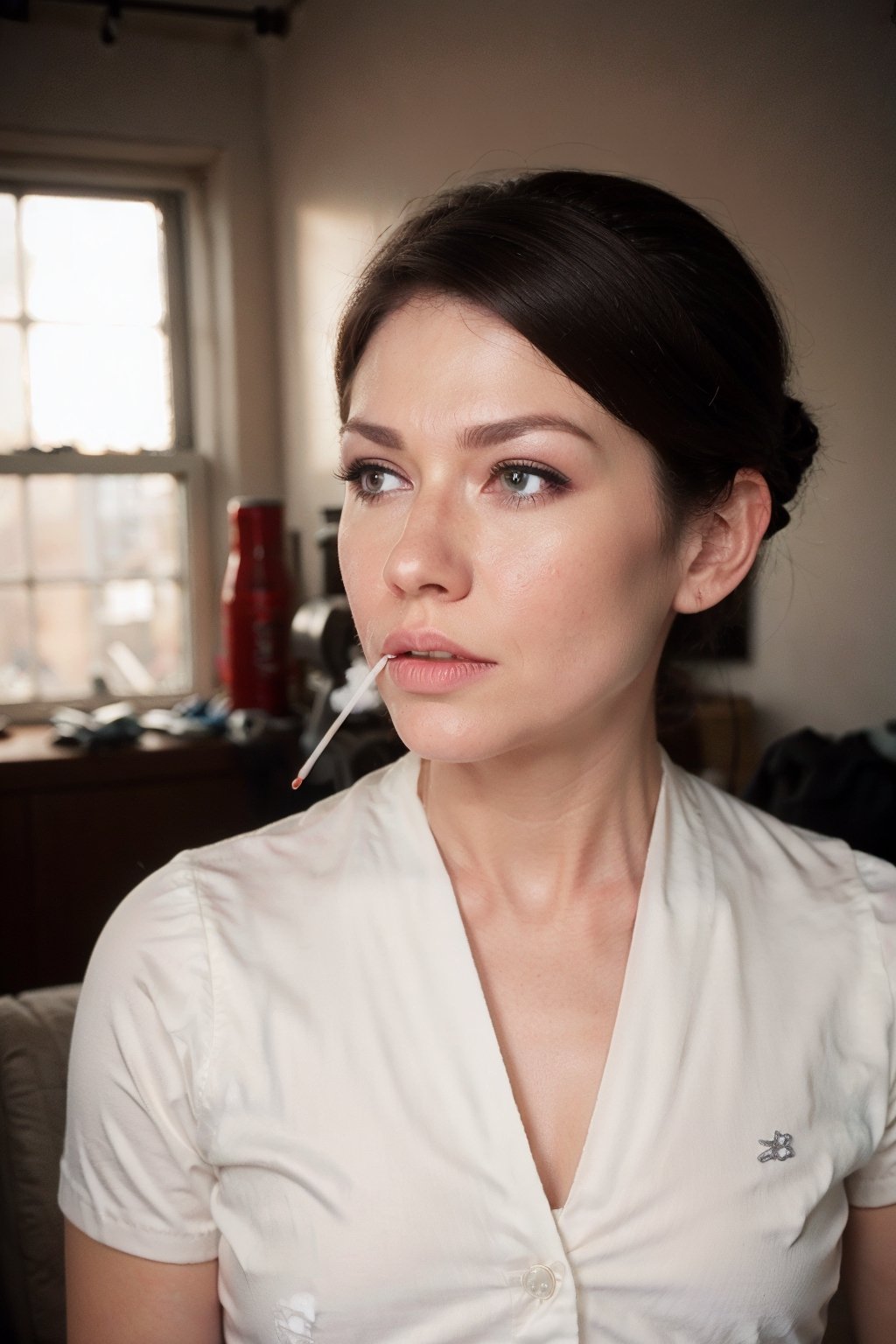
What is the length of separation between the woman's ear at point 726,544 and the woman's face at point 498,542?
10cm

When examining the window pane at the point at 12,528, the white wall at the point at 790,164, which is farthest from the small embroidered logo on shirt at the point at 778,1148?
the window pane at the point at 12,528

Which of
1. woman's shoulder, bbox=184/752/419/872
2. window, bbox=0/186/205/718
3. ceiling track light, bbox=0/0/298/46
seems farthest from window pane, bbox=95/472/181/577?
woman's shoulder, bbox=184/752/419/872

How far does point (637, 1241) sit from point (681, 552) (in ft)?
1.68

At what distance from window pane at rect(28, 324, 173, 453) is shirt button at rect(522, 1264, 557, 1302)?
274 centimetres

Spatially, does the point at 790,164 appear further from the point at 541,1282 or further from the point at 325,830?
the point at 541,1282

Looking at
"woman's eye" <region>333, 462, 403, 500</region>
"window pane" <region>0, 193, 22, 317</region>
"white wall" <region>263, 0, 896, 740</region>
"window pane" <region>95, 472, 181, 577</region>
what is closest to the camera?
"woman's eye" <region>333, 462, 403, 500</region>

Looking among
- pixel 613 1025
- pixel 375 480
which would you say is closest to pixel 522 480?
pixel 375 480

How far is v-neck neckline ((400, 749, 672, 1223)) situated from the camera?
887 mm

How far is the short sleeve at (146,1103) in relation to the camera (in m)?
0.90

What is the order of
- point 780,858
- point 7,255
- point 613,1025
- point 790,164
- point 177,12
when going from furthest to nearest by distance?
point 7,255 < point 177,12 < point 790,164 < point 780,858 < point 613,1025

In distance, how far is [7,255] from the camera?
122 inches

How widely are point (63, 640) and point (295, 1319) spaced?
2580 mm

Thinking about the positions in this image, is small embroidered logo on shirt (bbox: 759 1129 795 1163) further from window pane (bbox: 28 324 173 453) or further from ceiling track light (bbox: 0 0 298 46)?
ceiling track light (bbox: 0 0 298 46)

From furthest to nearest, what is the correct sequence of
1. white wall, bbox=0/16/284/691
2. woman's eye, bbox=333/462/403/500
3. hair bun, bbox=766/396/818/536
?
1. white wall, bbox=0/16/284/691
2. hair bun, bbox=766/396/818/536
3. woman's eye, bbox=333/462/403/500
